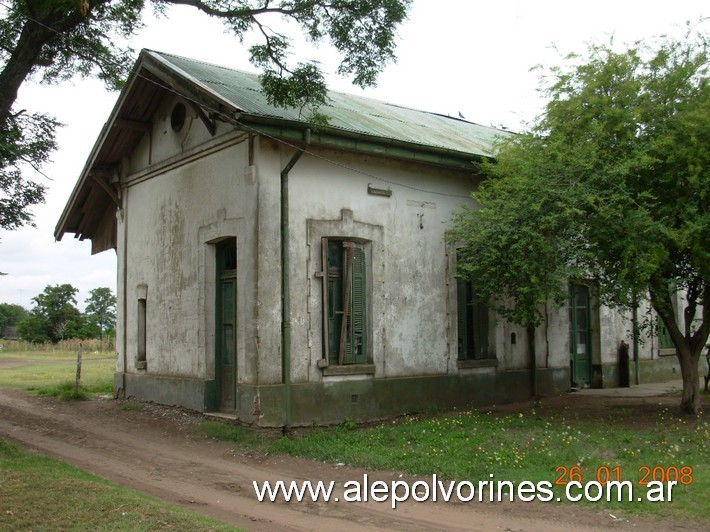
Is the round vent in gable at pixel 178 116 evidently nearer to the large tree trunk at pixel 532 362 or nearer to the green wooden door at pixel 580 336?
the large tree trunk at pixel 532 362

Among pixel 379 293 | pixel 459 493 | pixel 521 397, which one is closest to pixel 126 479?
pixel 459 493

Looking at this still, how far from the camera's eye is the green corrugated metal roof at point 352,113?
1130 centimetres

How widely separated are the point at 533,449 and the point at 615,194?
12.6 feet

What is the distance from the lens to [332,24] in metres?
11.1

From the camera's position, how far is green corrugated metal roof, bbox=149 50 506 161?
1130cm

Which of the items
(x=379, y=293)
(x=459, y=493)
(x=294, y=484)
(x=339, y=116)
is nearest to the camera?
(x=459, y=493)

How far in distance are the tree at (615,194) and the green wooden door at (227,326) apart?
418 cm

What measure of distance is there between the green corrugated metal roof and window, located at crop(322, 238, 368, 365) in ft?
6.75

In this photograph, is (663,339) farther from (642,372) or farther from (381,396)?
(381,396)

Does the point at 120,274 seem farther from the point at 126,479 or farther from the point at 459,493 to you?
the point at 459,493

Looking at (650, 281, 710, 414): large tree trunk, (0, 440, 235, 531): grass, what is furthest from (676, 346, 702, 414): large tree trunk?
(0, 440, 235, 531): grass

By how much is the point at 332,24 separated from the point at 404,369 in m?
6.06

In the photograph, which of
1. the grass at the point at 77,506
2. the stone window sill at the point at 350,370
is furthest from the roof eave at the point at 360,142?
the grass at the point at 77,506

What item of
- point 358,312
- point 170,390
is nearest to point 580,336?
point 358,312
